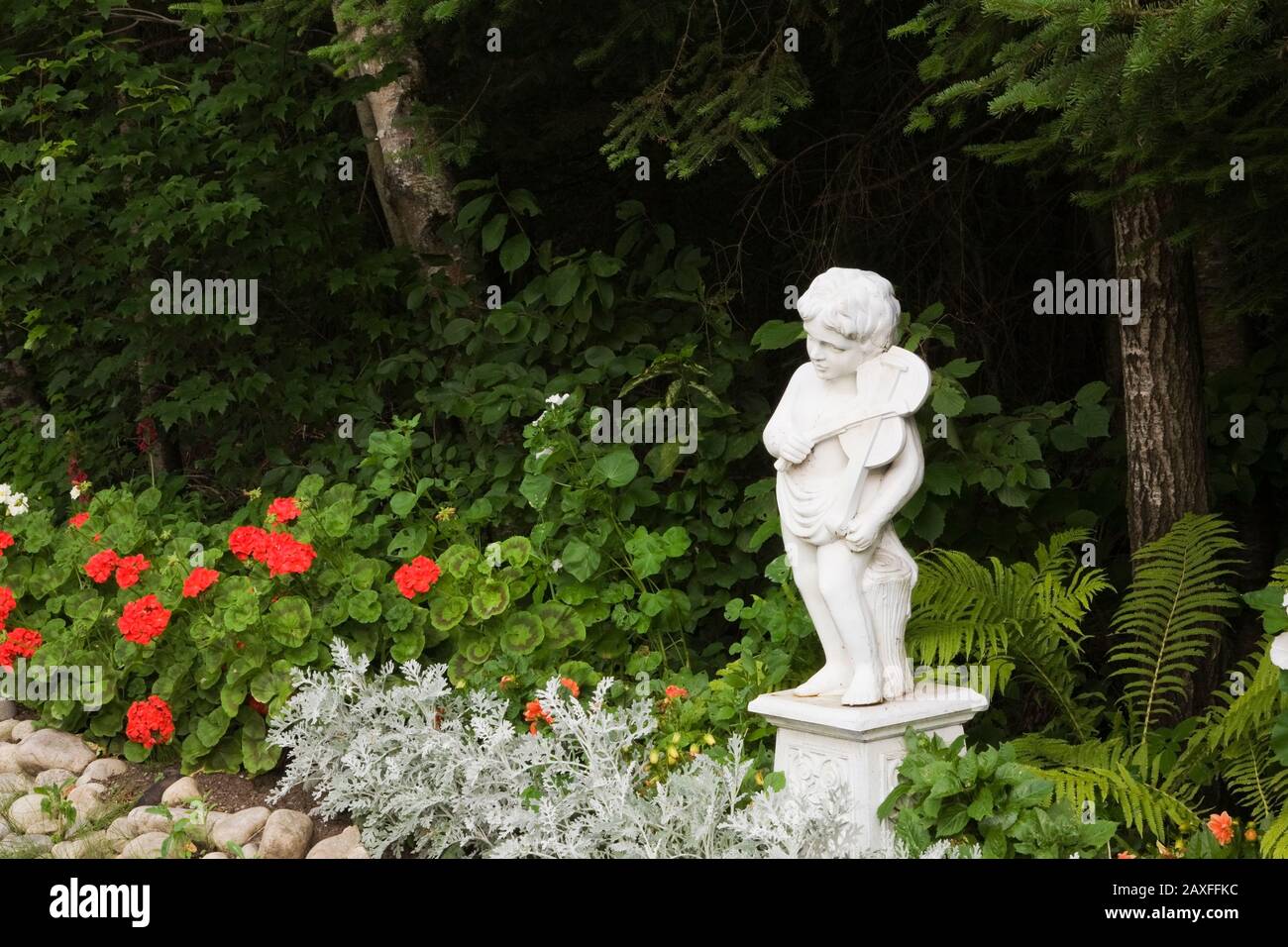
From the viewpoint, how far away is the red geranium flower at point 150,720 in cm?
487

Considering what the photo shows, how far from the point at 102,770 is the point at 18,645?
83 cm

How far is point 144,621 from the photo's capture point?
4.84 m

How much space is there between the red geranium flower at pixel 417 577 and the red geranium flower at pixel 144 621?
3.15 ft

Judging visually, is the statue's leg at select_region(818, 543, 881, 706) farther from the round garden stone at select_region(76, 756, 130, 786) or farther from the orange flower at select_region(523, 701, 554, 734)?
the round garden stone at select_region(76, 756, 130, 786)

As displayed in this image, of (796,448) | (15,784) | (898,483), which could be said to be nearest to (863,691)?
(898,483)

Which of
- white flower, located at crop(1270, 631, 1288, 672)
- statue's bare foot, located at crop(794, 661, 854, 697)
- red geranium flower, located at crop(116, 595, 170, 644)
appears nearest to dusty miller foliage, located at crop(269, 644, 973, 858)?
statue's bare foot, located at crop(794, 661, 854, 697)

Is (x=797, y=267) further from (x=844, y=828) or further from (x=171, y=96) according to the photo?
(x=844, y=828)

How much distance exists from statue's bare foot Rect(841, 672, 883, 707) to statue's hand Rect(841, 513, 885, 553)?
37 cm

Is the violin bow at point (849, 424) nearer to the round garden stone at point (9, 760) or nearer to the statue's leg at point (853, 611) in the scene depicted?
the statue's leg at point (853, 611)

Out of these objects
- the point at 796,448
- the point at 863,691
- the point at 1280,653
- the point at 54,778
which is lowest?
the point at 54,778

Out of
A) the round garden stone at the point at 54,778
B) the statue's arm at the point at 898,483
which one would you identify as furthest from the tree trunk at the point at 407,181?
the statue's arm at the point at 898,483

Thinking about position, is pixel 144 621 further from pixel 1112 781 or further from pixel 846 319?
pixel 1112 781

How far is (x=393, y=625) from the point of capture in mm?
4785

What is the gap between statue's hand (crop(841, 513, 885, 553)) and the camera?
3.54m
